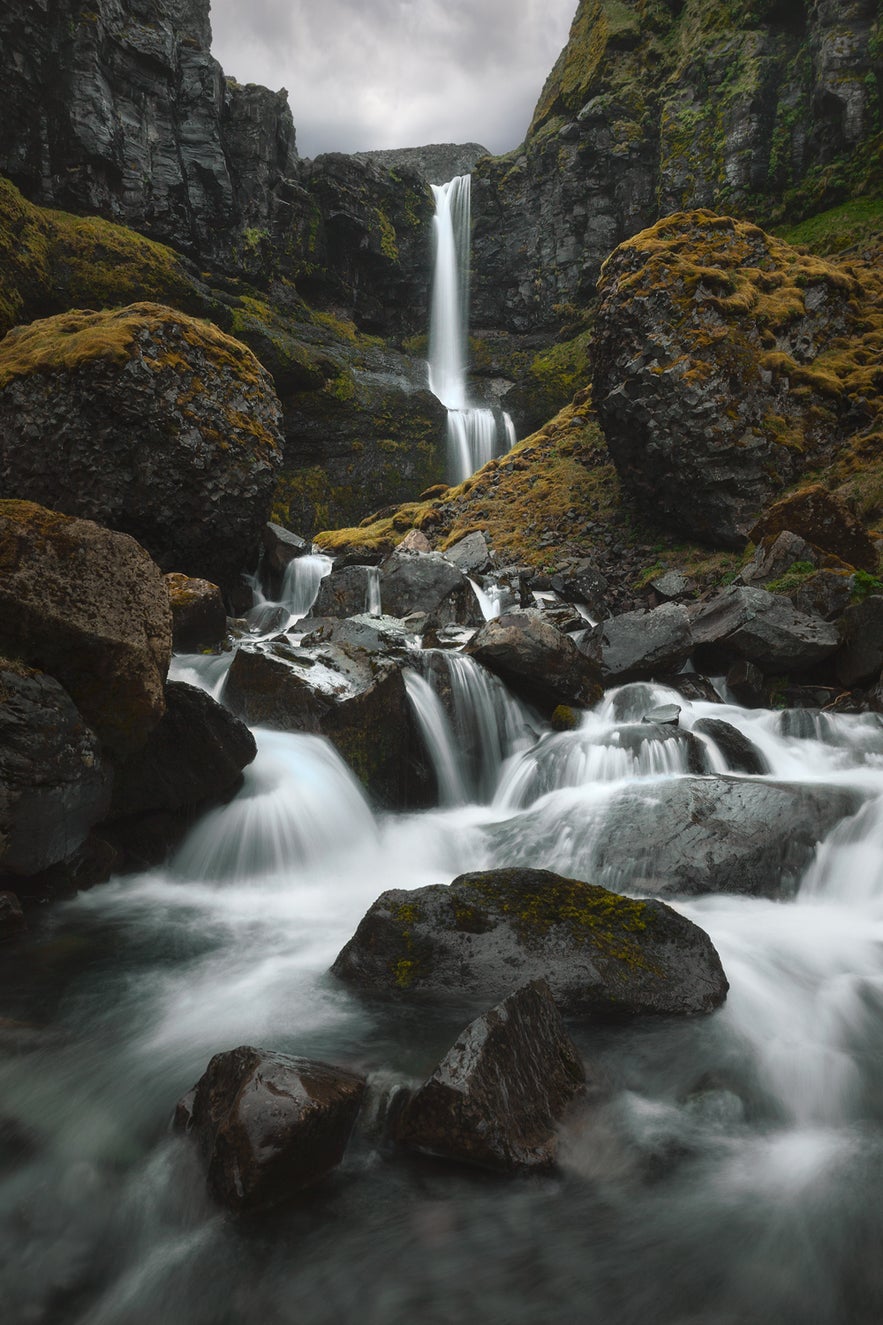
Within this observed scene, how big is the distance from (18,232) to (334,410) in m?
12.2

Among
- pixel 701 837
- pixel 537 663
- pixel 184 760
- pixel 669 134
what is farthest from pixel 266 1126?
pixel 669 134

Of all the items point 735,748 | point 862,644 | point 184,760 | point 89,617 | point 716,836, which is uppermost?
point 89,617

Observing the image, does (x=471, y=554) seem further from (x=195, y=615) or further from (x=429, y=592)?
(x=195, y=615)

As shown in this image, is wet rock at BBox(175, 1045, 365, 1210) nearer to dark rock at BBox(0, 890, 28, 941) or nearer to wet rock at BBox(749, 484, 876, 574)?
dark rock at BBox(0, 890, 28, 941)

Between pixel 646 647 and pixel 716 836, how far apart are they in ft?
17.7

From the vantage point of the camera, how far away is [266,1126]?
2.65 metres

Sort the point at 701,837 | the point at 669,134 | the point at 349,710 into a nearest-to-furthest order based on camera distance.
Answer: the point at 701,837, the point at 349,710, the point at 669,134

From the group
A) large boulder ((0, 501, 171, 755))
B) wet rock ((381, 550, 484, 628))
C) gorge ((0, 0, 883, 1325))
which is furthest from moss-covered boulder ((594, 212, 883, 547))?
large boulder ((0, 501, 171, 755))

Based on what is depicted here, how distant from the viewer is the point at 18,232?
21.8m

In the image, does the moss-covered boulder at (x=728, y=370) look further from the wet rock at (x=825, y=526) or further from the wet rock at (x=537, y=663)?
the wet rock at (x=537, y=663)

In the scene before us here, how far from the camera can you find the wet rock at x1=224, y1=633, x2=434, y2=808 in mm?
8094

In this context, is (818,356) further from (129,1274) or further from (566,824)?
(129,1274)

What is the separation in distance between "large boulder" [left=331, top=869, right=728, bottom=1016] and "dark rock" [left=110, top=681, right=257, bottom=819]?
2675 mm

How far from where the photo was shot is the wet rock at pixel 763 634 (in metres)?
10.1
